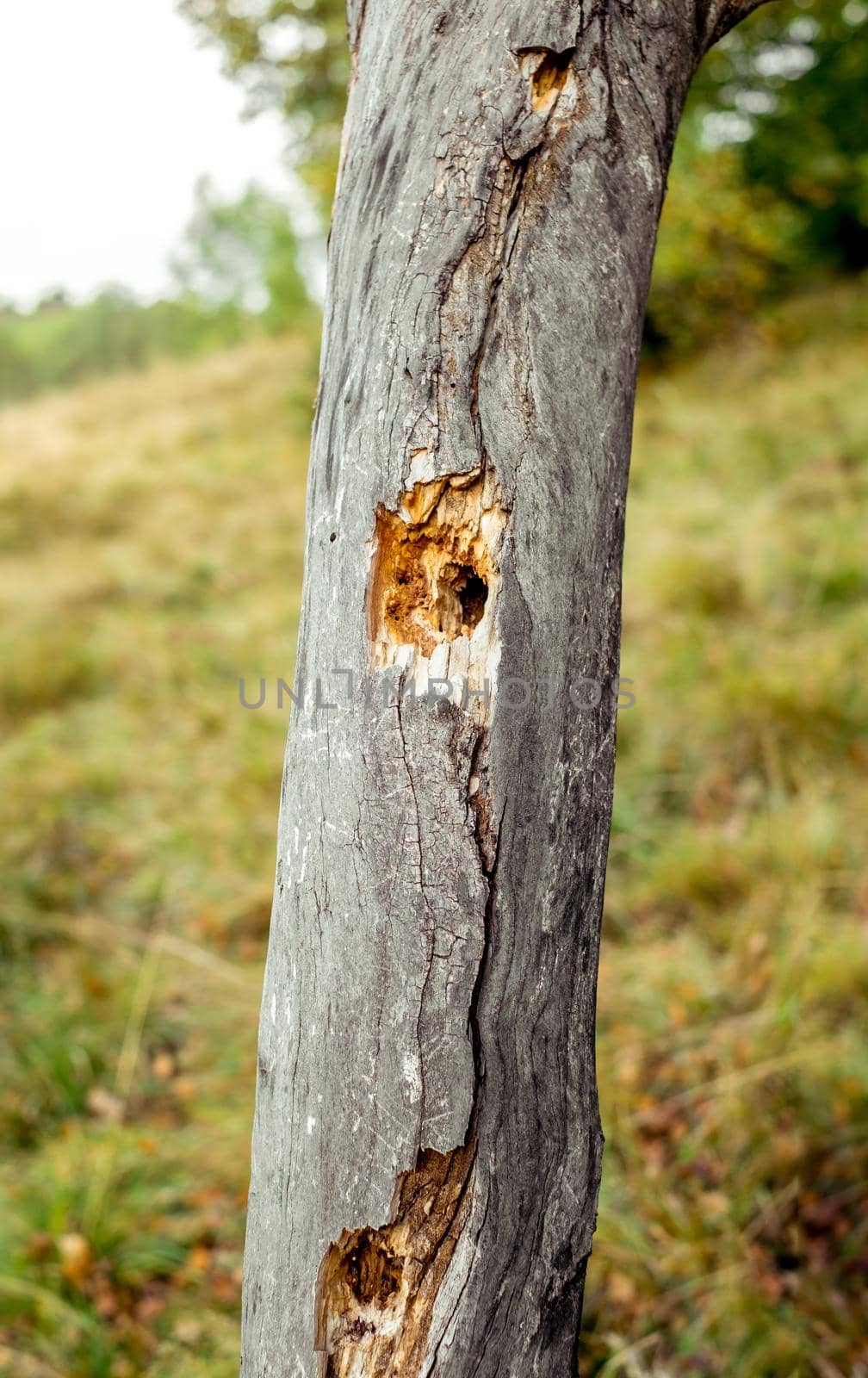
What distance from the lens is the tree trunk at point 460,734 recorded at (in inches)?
43.7

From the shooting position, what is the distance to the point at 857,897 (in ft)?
11.3

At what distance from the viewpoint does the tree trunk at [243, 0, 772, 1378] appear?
1.11m

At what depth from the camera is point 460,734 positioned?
43.6 inches

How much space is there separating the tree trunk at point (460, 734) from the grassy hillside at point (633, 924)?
144 cm

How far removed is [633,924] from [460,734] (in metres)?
2.70

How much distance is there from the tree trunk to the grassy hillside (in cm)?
144

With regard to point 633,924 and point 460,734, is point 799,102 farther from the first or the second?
point 460,734

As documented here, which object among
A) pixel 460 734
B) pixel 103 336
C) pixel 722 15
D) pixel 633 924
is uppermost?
pixel 103 336

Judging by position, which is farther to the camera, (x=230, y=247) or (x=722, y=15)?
(x=230, y=247)

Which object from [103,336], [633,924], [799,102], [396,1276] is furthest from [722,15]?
[103,336]

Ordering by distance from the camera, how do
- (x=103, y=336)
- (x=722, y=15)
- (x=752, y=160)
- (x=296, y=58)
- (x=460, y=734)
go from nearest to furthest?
(x=460, y=734), (x=722, y=15), (x=296, y=58), (x=752, y=160), (x=103, y=336)

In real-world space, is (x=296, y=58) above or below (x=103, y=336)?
below

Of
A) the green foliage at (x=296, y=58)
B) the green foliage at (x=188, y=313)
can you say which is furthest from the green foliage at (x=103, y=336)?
the green foliage at (x=296, y=58)

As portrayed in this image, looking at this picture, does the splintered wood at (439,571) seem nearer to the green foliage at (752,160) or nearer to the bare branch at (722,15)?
the bare branch at (722,15)
